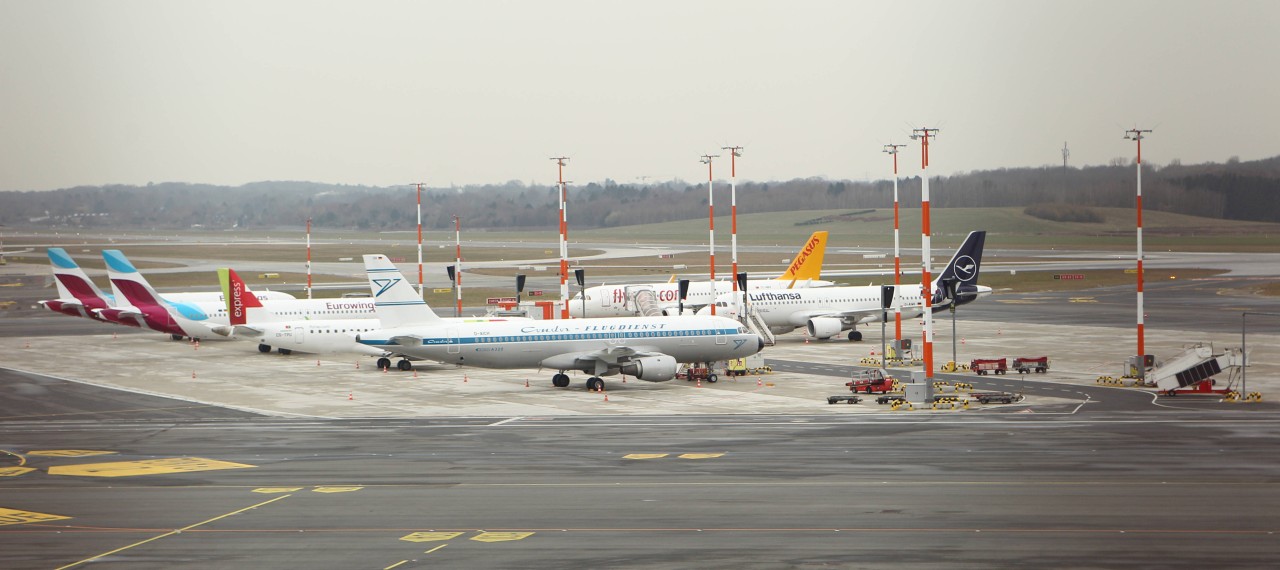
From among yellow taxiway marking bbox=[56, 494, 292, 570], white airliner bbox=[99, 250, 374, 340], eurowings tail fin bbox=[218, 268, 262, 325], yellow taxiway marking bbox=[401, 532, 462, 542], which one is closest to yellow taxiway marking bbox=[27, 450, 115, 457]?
yellow taxiway marking bbox=[56, 494, 292, 570]

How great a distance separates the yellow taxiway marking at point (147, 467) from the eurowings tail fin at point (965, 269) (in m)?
47.5

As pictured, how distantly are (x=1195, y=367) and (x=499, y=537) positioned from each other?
3792cm

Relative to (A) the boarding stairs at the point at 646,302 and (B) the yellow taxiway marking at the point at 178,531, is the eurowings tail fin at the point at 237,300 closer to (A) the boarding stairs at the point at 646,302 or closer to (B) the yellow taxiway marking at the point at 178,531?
(A) the boarding stairs at the point at 646,302

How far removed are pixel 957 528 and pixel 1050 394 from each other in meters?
28.8

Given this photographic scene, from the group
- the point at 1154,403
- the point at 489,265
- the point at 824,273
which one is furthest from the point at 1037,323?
the point at 489,265

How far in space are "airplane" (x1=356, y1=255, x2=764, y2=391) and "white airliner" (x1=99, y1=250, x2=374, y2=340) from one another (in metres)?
20.0

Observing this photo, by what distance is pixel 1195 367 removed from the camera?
54.5 meters

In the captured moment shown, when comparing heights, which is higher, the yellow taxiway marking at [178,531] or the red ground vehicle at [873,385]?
the yellow taxiway marking at [178,531]

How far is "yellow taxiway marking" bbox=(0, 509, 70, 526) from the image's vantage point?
31.0 meters

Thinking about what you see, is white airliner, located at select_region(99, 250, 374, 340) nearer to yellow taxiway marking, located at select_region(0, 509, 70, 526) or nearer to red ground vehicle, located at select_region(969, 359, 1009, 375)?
red ground vehicle, located at select_region(969, 359, 1009, 375)

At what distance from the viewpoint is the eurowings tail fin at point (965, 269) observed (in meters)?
74.1

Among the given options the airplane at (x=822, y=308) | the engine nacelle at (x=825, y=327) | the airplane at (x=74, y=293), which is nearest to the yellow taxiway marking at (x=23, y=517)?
the airplane at (x=822, y=308)

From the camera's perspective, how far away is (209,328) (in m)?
82.2

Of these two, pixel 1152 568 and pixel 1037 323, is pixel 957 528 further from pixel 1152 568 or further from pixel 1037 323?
pixel 1037 323
